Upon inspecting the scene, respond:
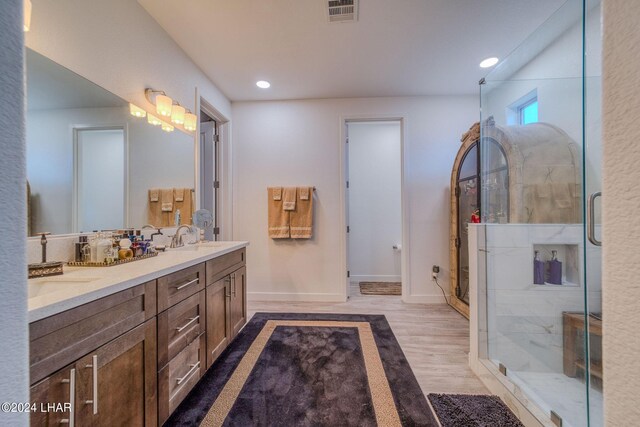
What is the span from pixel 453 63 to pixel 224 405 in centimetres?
340

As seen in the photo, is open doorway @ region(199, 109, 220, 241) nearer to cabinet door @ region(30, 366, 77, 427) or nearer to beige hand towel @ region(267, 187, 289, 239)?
beige hand towel @ region(267, 187, 289, 239)

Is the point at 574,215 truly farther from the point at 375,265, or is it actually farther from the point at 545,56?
the point at 375,265

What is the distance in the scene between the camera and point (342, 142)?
10.5ft

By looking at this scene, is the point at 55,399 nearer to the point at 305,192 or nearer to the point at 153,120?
the point at 153,120

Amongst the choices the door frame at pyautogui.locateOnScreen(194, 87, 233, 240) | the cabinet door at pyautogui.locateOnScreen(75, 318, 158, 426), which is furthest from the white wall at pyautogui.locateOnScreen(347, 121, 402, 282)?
the cabinet door at pyautogui.locateOnScreen(75, 318, 158, 426)

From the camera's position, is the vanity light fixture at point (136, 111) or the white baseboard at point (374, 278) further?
the white baseboard at point (374, 278)

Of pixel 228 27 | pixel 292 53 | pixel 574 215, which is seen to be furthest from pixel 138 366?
pixel 574 215

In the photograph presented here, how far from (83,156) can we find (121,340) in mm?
1069

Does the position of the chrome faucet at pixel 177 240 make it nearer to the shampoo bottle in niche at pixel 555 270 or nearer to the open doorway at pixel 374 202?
the open doorway at pixel 374 202

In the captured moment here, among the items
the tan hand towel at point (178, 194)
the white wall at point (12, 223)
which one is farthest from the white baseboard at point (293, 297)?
the white wall at point (12, 223)

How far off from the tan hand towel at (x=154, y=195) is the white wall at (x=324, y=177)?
1.33 meters

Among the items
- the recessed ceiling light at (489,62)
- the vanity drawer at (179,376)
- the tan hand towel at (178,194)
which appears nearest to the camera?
the vanity drawer at (179,376)

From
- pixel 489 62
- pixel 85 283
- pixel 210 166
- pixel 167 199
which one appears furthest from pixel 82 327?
pixel 489 62

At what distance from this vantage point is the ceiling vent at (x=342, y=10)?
1.75 metres
